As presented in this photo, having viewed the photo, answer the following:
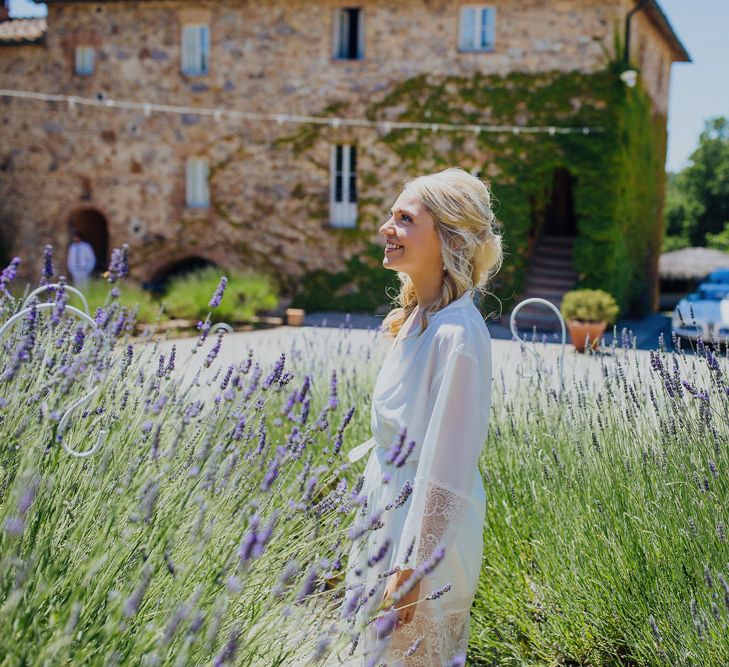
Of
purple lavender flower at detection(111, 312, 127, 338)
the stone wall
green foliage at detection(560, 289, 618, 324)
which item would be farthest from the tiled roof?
purple lavender flower at detection(111, 312, 127, 338)

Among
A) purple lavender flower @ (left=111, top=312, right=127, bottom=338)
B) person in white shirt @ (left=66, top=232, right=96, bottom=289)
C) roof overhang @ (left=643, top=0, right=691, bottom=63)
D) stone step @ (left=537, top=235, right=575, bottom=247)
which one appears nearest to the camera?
purple lavender flower @ (left=111, top=312, right=127, bottom=338)

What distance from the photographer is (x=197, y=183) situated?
18.9 metres

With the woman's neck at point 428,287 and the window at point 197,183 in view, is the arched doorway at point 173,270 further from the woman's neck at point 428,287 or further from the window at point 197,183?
the woman's neck at point 428,287

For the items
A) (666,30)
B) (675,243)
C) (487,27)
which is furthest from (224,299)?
(675,243)

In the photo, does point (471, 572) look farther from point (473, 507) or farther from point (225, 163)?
point (225, 163)

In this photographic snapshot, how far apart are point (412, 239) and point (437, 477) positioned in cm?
69

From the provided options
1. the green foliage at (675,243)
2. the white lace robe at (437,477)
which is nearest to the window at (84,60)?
the white lace robe at (437,477)

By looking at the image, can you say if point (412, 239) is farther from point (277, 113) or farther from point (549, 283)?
point (277, 113)

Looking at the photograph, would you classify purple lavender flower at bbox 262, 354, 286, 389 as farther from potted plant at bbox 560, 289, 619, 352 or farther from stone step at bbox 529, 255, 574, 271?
stone step at bbox 529, 255, 574, 271

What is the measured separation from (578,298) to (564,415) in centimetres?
1012

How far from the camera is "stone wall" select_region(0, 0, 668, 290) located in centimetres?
1691

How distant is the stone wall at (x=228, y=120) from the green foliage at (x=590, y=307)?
458 cm

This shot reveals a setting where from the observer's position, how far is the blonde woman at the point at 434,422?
2271 millimetres

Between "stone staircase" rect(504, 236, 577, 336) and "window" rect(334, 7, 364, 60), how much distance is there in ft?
17.8
